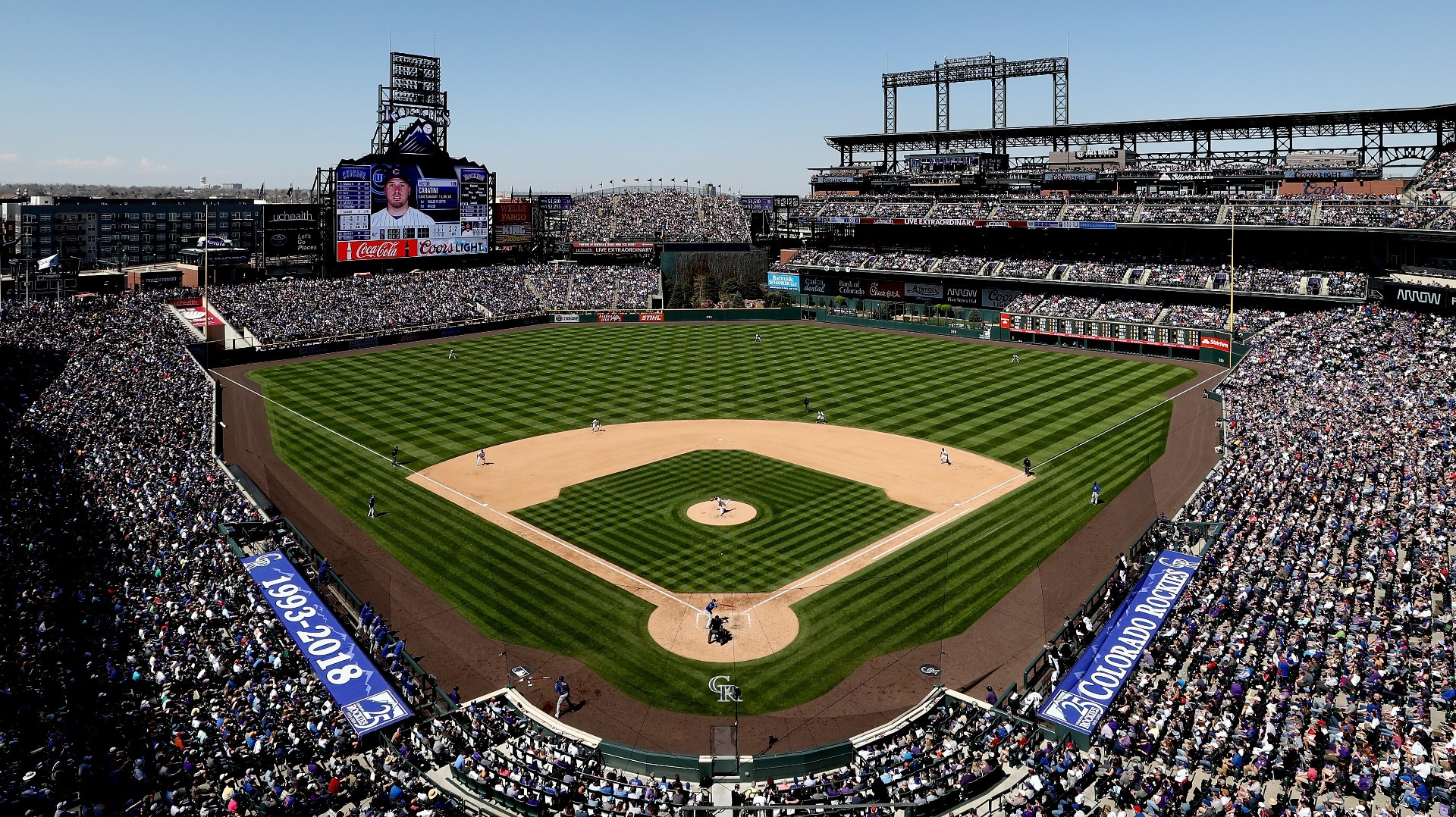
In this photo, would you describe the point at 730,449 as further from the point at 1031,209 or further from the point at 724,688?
the point at 1031,209

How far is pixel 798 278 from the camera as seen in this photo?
9869 centimetres

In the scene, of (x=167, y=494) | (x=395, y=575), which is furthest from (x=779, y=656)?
(x=167, y=494)

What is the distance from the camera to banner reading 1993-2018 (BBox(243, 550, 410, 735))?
2066cm

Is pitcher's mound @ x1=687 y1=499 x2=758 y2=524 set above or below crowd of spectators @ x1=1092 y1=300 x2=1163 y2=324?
below

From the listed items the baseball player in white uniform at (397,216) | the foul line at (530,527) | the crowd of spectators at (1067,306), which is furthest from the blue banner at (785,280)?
the foul line at (530,527)

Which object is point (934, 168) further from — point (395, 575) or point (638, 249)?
point (395, 575)

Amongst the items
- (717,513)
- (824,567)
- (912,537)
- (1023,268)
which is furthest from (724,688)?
(1023,268)

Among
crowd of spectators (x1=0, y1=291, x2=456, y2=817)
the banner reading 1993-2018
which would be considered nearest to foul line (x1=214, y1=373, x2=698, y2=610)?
crowd of spectators (x1=0, y1=291, x2=456, y2=817)

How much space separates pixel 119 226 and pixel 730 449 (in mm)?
110983

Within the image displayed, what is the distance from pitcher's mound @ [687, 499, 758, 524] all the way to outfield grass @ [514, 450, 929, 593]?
1.03 feet

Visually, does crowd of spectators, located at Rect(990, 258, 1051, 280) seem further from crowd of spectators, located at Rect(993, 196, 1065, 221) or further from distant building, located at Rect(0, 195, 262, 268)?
distant building, located at Rect(0, 195, 262, 268)

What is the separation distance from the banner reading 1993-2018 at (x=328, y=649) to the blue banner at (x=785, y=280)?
7532 centimetres

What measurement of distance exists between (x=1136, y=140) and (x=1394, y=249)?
77.1 feet

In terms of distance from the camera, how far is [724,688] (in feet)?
74.7
